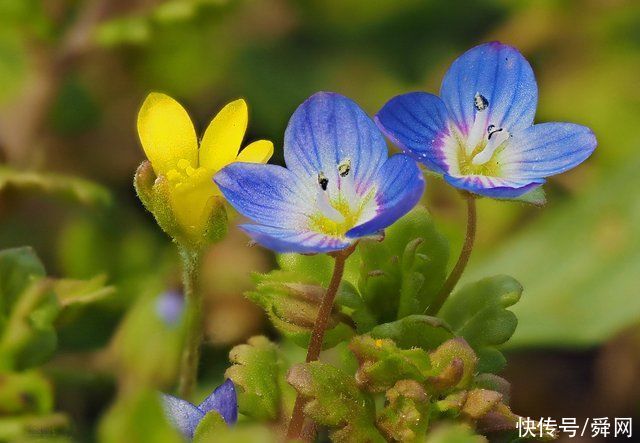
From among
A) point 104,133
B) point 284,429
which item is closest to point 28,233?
point 104,133

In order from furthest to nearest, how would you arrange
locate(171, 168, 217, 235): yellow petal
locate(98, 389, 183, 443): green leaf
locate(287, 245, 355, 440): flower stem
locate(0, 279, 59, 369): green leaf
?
locate(0, 279, 59, 369): green leaf < locate(171, 168, 217, 235): yellow petal < locate(287, 245, 355, 440): flower stem < locate(98, 389, 183, 443): green leaf

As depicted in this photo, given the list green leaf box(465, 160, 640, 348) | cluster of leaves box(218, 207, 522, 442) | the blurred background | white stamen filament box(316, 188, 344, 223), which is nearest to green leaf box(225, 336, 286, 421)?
cluster of leaves box(218, 207, 522, 442)

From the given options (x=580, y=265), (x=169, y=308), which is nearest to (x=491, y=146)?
(x=169, y=308)

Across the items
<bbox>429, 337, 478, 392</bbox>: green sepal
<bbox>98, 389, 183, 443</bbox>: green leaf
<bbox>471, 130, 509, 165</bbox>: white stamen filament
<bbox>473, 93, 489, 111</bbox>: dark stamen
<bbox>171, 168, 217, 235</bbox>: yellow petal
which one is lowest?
<bbox>98, 389, 183, 443</bbox>: green leaf

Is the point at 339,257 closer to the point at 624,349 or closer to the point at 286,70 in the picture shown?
the point at 624,349

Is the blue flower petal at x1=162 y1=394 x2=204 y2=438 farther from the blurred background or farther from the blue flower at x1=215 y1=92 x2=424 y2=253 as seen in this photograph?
the blurred background

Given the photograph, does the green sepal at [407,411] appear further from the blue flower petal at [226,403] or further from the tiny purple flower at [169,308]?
the tiny purple flower at [169,308]
